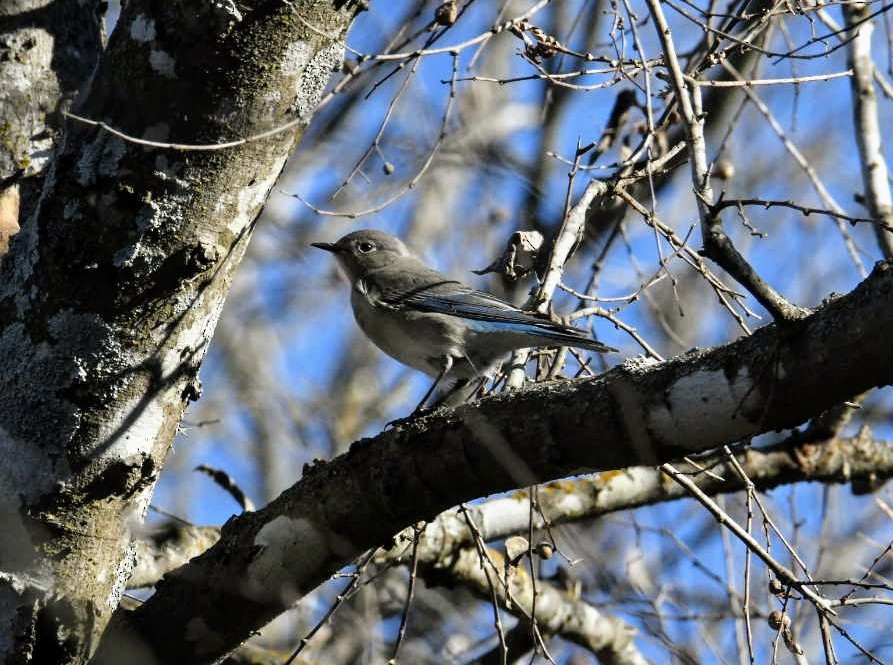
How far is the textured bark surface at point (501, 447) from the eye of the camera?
7.07 ft

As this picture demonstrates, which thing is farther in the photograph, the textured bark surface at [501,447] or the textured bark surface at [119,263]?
the textured bark surface at [119,263]

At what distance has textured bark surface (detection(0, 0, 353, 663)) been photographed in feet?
9.32

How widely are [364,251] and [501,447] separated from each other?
10.5ft

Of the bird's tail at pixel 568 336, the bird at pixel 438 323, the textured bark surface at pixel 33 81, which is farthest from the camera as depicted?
the bird at pixel 438 323

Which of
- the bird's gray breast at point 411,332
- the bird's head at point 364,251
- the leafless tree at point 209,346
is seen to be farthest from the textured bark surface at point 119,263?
the bird's head at point 364,251

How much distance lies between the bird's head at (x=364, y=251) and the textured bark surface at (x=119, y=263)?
8.13 feet

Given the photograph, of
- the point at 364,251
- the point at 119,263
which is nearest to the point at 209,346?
the point at 119,263

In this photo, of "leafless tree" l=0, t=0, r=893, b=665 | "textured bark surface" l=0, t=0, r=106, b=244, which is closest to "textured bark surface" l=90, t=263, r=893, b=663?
"leafless tree" l=0, t=0, r=893, b=665

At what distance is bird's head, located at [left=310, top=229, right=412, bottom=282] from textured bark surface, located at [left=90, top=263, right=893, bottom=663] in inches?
105

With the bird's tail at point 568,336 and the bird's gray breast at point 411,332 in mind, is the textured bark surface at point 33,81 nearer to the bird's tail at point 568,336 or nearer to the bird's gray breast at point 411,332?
the bird's gray breast at point 411,332

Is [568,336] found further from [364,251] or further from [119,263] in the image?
[364,251]

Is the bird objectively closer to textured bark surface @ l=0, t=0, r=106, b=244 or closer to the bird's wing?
the bird's wing

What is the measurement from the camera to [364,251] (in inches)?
219

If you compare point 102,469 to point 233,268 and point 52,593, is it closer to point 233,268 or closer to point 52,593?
point 52,593
